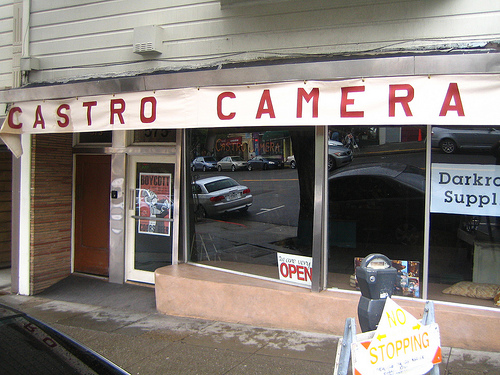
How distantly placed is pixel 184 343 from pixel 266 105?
2.78m

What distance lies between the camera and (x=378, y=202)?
5.69m

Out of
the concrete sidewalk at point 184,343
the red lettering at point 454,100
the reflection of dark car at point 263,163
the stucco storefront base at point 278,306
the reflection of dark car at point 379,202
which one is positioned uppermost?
the red lettering at point 454,100

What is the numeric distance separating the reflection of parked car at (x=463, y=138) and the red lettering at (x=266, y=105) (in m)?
1.74

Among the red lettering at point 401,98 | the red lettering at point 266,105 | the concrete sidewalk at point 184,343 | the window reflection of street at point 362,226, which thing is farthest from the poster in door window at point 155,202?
the red lettering at point 401,98

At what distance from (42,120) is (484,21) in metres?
5.71

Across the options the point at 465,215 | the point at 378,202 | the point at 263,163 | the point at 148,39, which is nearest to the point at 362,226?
the point at 378,202

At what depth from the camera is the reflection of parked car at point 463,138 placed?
5.06m

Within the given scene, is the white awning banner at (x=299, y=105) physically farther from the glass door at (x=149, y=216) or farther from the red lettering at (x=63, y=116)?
→ the glass door at (x=149, y=216)

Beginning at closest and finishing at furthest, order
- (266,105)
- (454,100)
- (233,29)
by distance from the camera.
Answer: 1. (454,100)
2. (266,105)
3. (233,29)

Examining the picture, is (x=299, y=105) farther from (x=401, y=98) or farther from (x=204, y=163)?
(x=204, y=163)

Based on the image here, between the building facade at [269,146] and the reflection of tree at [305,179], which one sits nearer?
the building facade at [269,146]

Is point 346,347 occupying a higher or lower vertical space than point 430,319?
lower

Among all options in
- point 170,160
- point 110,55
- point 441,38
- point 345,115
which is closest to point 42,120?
point 110,55

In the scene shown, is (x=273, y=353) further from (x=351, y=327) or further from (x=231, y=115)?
(x=231, y=115)
